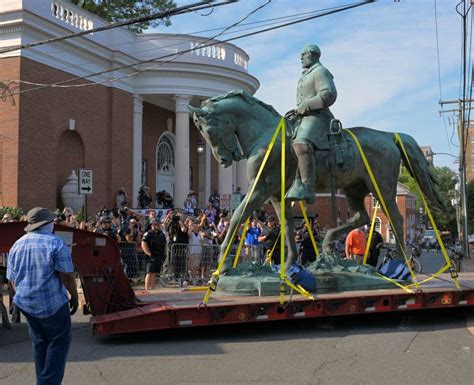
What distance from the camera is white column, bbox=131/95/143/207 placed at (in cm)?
2517

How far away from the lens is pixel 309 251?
1609 cm

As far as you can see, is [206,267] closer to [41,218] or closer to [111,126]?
[41,218]

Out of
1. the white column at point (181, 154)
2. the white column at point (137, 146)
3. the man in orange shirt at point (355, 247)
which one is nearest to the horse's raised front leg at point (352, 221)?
the man in orange shirt at point (355, 247)

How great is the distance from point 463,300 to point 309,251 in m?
7.61

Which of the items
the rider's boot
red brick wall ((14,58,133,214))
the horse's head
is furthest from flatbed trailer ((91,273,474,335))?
red brick wall ((14,58,133,214))

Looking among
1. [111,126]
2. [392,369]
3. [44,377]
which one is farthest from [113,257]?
[111,126]

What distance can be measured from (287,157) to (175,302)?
2.77m

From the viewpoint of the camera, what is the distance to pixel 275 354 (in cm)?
688

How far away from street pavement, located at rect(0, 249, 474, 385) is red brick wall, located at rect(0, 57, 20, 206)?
11.0 metres

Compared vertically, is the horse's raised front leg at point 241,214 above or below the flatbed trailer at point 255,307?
above

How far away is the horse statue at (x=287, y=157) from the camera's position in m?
8.70

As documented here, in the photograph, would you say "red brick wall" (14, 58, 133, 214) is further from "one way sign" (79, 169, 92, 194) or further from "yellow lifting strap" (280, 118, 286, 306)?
"yellow lifting strap" (280, 118, 286, 306)

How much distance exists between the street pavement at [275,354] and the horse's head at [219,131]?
99.6 inches

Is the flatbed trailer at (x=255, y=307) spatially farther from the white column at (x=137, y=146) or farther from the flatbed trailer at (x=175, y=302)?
the white column at (x=137, y=146)
